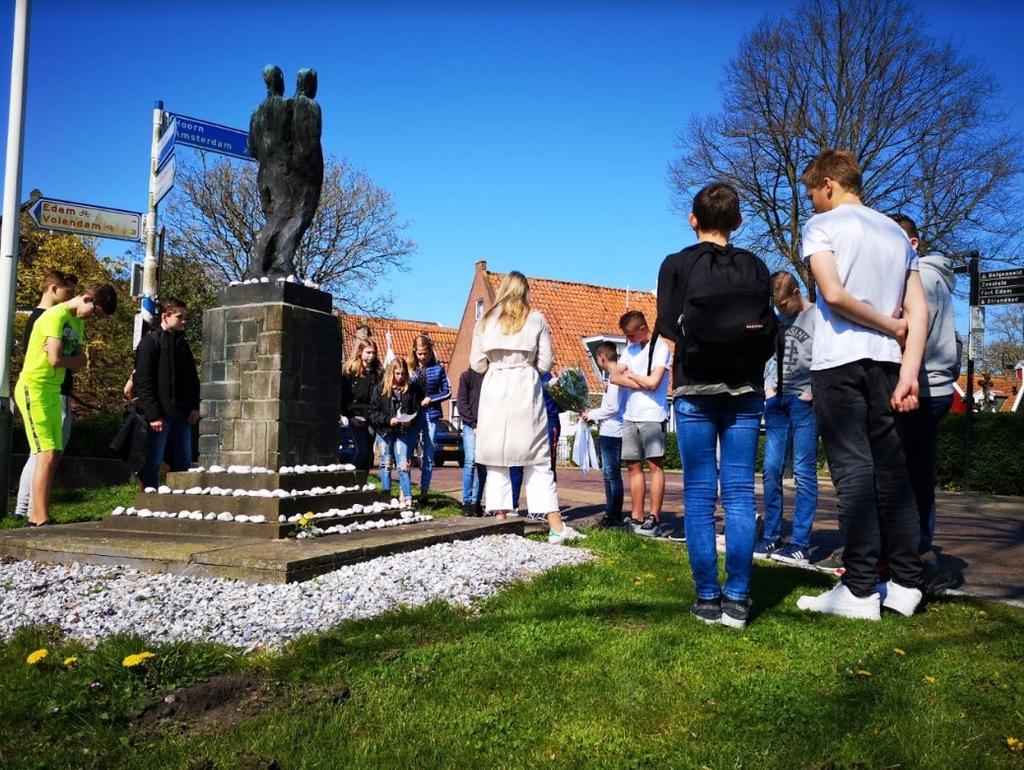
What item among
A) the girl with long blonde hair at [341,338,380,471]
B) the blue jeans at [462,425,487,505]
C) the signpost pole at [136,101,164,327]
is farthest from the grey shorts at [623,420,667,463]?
the signpost pole at [136,101,164,327]

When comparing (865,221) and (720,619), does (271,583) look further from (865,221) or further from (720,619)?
(865,221)

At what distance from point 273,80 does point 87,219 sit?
16.8 ft

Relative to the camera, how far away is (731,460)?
4.04 meters

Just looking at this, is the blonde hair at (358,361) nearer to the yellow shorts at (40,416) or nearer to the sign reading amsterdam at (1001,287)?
the yellow shorts at (40,416)

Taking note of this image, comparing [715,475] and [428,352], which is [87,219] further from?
[715,475]

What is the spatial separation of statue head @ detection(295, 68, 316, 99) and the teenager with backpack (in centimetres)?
500

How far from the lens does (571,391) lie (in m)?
34.0

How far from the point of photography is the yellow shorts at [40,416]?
7145mm

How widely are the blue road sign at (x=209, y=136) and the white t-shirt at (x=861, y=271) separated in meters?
10.4

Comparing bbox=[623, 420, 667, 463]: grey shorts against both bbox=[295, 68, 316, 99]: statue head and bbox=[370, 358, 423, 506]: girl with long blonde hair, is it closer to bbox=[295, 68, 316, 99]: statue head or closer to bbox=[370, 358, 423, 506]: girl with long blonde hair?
bbox=[370, 358, 423, 506]: girl with long blonde hair

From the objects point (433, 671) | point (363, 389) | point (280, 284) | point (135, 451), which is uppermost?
point (280, 284)

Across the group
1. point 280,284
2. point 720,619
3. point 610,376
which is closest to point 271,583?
point 720,619

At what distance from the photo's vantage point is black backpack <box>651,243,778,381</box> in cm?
384

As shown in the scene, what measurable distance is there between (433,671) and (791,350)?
14.0ft
